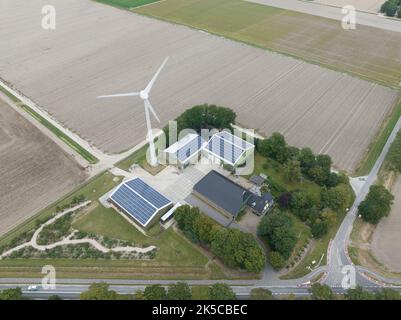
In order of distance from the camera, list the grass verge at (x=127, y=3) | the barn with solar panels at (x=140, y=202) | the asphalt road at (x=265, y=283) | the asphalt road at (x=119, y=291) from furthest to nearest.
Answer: the grass verge at (x=127, y=3)
the barn with solar panels at (x=140, y=202)
the asphalt road at (x=265, y=283)
the asphalt road at (x=119, y=291)

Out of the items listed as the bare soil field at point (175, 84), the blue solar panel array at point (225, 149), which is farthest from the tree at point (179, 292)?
the bare soil field at point (175, 84)

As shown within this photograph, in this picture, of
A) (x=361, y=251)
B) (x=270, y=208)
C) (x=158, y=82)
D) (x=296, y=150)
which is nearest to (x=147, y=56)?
(x=158, y=82)

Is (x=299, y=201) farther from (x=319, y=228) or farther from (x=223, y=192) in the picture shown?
(x=223, y=192)

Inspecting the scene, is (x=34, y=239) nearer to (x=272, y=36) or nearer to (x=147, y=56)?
(x=147, y=56)

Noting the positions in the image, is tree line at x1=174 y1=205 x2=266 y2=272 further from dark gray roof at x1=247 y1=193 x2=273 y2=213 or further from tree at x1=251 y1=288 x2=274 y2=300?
dark gray roof at x1=247 y1=193 x2=273 y2=213

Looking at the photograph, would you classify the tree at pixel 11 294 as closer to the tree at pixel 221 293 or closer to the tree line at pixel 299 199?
the tree at pixel 221 293

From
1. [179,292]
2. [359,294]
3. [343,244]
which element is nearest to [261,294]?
[179,292]
